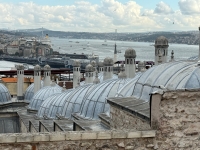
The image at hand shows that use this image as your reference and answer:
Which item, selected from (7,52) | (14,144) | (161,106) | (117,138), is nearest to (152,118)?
(161,106)

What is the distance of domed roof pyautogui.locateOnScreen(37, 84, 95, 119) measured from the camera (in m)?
15.0

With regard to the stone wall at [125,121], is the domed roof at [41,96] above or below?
below

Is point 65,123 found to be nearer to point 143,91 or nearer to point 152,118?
point 143,91

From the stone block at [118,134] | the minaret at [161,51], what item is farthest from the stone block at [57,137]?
the minaret at [161,51]

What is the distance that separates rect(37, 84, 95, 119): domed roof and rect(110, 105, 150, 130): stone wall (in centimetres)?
744

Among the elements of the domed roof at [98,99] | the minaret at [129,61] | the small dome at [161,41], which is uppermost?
the small dome at [161,41]

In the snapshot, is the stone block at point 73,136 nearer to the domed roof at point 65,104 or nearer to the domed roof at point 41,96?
the domed roof at point 65,104

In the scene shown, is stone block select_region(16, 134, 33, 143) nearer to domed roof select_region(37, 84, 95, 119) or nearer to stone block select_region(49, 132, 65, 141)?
stone block select_region(49, 132, 65, 141)

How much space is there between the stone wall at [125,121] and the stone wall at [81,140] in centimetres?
32

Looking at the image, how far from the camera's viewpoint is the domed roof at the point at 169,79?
6199 mm

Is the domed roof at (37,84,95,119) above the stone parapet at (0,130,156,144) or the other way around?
the other way around

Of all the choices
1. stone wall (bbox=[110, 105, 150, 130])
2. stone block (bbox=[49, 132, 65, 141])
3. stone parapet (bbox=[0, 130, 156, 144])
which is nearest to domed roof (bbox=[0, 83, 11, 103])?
stone wall (bbox=[110, 105, 150, 130])

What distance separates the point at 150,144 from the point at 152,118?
0.45 meters

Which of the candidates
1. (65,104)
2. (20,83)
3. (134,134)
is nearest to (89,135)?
(134,134)
